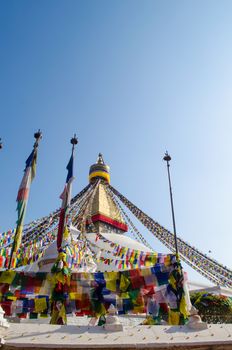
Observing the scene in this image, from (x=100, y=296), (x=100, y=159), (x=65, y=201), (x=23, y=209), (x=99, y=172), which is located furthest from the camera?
(x=100, y=159)

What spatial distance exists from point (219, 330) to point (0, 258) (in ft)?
38.3

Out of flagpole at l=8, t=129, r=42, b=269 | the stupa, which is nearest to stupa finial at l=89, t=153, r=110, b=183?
the stupa

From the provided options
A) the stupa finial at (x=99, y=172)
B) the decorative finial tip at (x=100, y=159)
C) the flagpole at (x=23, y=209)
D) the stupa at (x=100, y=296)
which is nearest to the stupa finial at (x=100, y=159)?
the decorative finial tip at (x=100, y=159)

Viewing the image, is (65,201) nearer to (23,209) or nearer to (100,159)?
(23,209)

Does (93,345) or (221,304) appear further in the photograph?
(221,304)

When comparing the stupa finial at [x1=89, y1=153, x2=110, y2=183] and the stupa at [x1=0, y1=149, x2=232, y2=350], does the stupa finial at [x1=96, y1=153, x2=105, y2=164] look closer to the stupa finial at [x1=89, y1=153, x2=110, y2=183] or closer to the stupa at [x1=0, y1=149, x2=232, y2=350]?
the stupa finial at [x1=89, y1=153, x2=110, y2=183]

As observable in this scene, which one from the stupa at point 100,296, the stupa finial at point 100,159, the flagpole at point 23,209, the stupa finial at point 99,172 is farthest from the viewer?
the stupa finial at point 100,159

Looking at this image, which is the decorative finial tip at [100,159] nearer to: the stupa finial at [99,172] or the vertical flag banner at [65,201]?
the stupa finial at [99,172]

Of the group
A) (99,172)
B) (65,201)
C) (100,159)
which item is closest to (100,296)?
(65,201)

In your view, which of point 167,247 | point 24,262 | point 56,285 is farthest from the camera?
point 167,247

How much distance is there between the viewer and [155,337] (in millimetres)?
5031

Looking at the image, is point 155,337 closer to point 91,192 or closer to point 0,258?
point 0,258

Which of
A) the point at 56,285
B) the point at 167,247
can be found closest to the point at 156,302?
the point at 56,285

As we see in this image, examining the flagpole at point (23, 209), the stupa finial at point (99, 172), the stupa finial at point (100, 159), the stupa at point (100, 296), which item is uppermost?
the stupa finial at point (100, 159)
